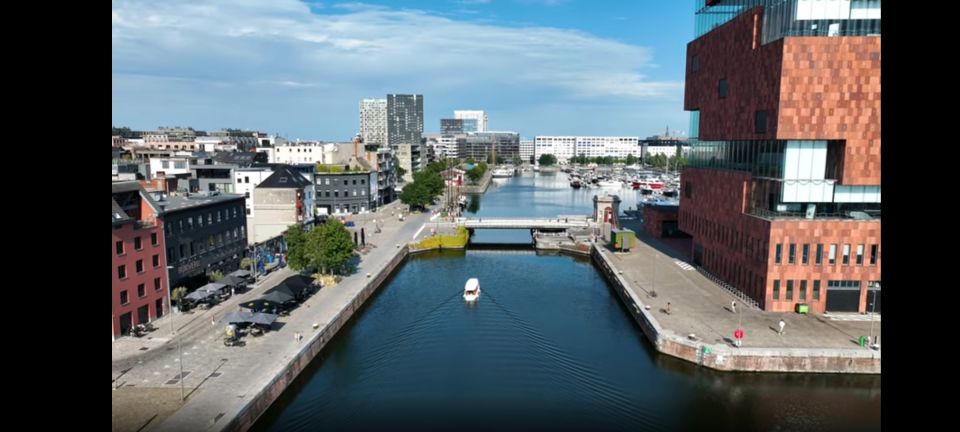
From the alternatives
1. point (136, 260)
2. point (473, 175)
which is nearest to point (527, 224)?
point (136, 260)

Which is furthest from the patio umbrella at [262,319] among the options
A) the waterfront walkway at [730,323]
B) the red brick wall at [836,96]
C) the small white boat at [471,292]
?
the red brick wall at [836,96]

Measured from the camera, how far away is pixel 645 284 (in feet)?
162

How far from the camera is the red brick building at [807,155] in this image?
38000mm

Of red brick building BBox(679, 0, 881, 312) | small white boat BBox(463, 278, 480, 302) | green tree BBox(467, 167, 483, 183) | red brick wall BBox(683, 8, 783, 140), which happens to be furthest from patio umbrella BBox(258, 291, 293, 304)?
green tree BBox(467, 167, 483, 183)

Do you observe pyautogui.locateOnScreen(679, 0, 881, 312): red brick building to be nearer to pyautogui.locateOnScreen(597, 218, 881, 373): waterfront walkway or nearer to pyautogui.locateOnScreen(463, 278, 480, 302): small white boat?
pyautogui.locateOnScreen(597, 218, 881, 373): waterfront walkway

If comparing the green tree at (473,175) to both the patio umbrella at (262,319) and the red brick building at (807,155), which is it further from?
the patio umbrella at (262,319)

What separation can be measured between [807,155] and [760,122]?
4029 mm

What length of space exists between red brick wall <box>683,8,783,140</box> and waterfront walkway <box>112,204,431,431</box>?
A: 34.5 metres

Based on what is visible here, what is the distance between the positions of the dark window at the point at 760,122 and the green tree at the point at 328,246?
3521 centimetres
